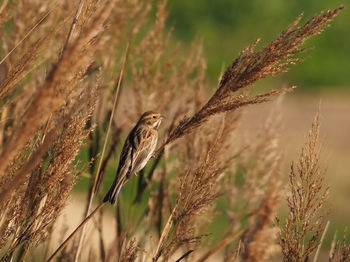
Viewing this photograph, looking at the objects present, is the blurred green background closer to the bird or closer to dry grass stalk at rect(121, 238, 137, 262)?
the bird

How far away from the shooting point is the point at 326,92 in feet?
42.8

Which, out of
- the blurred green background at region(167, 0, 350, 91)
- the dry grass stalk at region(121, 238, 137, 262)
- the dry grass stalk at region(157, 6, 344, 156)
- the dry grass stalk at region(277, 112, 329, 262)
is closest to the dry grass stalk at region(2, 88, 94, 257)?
the dry grass stalk at region(121, 238, 137, 262)

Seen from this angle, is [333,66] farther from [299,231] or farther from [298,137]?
[299,231]

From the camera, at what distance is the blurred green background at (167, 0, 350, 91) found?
43.9 ft

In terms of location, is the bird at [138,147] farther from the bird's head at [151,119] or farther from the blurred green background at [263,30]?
the blurred green background at [263,30]

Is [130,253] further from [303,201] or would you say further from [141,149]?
[141,149]

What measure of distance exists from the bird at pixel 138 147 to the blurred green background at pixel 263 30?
33.3ft

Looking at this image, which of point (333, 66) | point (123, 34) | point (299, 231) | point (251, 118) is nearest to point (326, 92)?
point (333, 66)

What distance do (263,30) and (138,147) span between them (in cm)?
1236

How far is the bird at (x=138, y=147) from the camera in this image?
2416 millimetres

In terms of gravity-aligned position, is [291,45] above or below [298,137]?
below

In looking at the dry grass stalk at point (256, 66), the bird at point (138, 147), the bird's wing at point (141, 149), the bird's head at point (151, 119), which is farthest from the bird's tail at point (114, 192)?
the bird's head at point (151, 119)

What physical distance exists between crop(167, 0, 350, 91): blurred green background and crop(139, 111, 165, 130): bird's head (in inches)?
398

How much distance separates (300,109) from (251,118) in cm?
138
